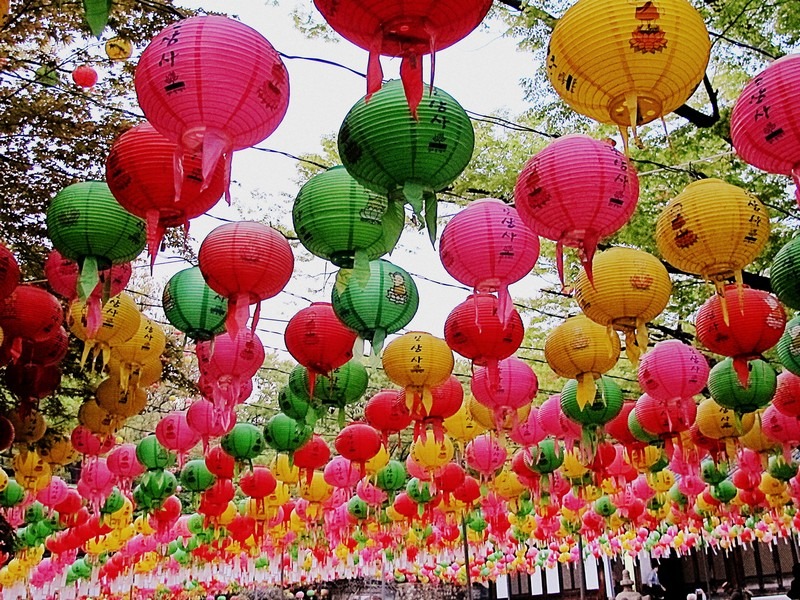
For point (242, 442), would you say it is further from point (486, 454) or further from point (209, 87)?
point (209, 87)

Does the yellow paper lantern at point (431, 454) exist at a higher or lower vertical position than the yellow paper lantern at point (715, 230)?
lower

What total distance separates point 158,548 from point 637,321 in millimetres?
15564

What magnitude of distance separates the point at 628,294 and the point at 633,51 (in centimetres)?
201

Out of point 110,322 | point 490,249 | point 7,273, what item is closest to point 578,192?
point 490,249

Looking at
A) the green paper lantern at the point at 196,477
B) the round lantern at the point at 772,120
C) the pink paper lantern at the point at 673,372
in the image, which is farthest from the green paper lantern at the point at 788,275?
the green paper lantern at the point at 196,477

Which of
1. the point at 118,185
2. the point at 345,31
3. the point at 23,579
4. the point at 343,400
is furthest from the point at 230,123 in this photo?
the point at 23,579

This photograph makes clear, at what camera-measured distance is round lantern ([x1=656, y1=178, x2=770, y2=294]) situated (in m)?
3.94

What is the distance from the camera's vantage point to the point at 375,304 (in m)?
4.45

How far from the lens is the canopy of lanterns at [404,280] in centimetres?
275

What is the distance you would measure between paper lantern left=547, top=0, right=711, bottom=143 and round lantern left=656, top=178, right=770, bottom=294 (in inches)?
49.6

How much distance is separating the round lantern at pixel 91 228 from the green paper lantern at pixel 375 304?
1209 millimetres

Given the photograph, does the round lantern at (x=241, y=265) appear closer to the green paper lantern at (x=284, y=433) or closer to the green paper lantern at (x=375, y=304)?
the green paper lantern at (x=375, y=304)

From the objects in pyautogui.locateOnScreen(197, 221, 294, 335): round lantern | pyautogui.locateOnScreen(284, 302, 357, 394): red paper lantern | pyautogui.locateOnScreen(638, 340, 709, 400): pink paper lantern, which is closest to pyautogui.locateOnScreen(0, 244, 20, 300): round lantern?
pyautogui.locateOnScreen(197, 221, 294, 335): round lantern

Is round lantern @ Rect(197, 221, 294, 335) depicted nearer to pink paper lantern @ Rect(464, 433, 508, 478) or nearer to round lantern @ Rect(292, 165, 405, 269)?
Answer: round lantern @ Rect(292, 165, 405, 269)
